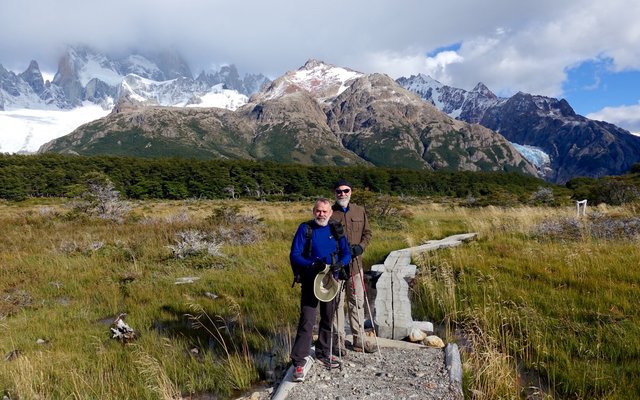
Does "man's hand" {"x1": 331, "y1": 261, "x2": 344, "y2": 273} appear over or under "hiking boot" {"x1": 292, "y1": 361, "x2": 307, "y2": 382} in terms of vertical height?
over

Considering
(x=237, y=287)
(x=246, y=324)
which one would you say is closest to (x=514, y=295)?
(x=246, y=324)

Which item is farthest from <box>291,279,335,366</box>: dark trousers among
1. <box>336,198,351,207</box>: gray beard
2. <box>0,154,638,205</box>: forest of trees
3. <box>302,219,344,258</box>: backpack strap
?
<box>0,154,638,205</box>: forest of trees

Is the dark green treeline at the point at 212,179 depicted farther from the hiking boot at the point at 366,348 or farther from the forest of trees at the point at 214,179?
the hiking boot at the point at 366,348

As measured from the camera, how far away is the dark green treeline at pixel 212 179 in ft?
228

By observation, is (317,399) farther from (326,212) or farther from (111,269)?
(111,269)

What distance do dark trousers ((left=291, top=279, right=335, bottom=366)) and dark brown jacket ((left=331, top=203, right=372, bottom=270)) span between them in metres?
0.84

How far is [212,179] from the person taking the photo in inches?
3073

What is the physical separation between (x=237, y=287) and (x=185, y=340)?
284 centimetres

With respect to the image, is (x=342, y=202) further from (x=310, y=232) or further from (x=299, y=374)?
(x=299, y=374)

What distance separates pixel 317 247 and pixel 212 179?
76419mm

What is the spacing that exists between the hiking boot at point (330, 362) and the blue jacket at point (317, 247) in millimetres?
1250

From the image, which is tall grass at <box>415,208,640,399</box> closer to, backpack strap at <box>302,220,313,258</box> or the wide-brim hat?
the wide-brim hat

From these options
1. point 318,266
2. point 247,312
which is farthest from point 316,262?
point 247,312

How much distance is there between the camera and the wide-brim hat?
A: 4.80 meters
